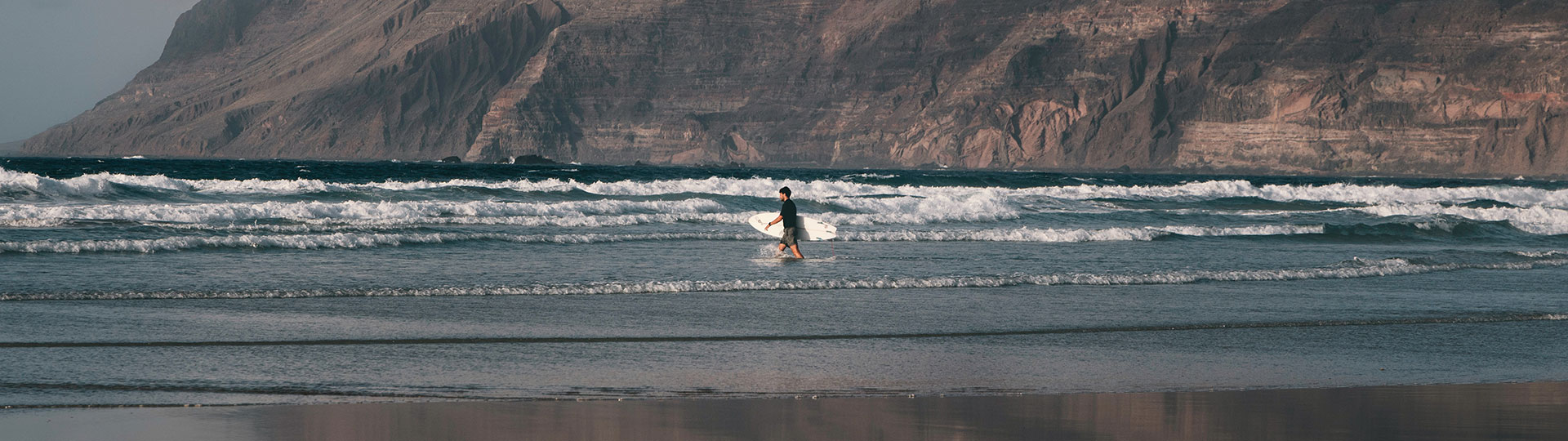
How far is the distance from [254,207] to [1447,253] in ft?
72.7

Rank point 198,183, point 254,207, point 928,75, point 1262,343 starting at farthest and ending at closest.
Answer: point 928,75 < point 198,183 < point 254,207 < point 1262,343

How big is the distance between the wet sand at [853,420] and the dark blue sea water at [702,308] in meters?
0.38

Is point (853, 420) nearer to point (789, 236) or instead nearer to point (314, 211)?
point (789, 236)

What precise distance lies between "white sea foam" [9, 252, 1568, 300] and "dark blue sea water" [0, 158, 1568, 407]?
0.06 meters

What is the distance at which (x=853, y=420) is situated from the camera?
265 inches

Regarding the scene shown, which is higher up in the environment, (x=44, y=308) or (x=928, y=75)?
(x=928, y=75)

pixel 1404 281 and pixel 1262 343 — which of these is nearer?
pixel 1262 343

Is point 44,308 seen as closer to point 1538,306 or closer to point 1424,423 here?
point 1424,423

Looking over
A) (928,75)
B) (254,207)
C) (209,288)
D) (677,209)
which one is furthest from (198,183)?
(928,75)

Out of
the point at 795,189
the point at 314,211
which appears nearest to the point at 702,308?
the point at 314,211

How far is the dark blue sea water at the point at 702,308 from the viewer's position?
8.11 metres

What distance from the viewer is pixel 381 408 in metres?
6.85

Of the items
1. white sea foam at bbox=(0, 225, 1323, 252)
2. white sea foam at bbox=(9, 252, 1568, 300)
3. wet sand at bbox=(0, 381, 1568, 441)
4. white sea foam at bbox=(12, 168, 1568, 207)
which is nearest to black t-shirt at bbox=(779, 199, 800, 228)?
white sea foam at bbox=(9, 252, 1568, 300)

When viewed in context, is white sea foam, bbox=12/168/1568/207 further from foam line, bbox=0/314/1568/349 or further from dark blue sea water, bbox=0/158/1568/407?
foam line, bbox=0/314/1568/349
